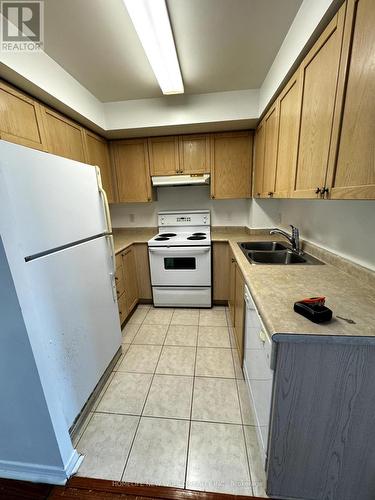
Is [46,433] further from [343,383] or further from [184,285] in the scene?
[184,285]

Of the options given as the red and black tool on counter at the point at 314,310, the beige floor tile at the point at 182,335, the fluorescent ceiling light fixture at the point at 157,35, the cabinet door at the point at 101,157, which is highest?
the fluorescent ceiling light fixture at the point at 157,35

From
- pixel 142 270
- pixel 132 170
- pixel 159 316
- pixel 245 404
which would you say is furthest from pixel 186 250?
pixel 245 404

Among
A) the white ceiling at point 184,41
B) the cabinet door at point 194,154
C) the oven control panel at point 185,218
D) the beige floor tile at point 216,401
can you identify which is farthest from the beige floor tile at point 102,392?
the white ceiling at point 184,41

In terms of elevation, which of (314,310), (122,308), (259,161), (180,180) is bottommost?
(122,308)

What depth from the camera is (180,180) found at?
2.71m

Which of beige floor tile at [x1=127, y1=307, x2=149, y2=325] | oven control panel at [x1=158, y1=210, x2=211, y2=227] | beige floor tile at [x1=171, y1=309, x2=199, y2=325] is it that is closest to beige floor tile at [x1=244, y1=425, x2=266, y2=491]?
beige floor tile at [x1=171, y1=309, x2=199, y2=325]

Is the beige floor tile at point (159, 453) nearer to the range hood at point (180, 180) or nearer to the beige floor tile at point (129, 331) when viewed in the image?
the beige floor tile at point (129, 331)

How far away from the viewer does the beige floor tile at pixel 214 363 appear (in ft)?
5.74

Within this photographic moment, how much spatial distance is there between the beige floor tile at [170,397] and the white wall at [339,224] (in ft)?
4.96

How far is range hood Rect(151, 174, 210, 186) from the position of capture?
2.67m

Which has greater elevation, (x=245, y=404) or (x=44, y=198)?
(x=44, y=198)

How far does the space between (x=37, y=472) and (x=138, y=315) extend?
1.61 meters

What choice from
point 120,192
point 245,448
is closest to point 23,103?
point 120,192

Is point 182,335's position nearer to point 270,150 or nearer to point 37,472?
point 37,472
